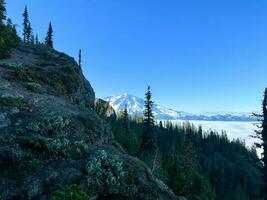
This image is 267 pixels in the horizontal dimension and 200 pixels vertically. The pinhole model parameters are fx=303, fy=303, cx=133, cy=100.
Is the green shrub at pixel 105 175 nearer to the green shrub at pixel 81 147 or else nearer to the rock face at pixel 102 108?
the green shrub at pixel 81 147

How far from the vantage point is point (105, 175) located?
1185cm

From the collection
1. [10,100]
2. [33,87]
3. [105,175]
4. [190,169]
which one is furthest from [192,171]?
[105,175]

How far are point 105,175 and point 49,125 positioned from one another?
4.21 meters

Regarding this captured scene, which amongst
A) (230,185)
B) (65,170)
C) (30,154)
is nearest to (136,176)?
(65,170)

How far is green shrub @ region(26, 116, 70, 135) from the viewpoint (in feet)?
45.8

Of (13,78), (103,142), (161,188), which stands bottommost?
(161,188)

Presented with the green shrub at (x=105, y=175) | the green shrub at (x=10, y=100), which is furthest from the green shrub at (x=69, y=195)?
the green shrub at (x=10, y=100)

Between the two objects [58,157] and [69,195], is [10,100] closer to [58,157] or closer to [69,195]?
[58,157]

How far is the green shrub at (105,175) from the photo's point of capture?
1145 cm

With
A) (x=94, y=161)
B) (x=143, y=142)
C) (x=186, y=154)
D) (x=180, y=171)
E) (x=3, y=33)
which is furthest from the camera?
(x=186, y=154)

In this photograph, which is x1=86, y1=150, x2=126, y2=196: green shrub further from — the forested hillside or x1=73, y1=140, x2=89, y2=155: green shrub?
the forested hillside

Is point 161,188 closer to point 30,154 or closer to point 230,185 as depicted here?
point 30,154

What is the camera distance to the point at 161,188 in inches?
531

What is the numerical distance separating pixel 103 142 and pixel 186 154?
151ft
